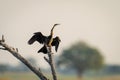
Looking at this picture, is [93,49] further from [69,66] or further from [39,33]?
[39,33]

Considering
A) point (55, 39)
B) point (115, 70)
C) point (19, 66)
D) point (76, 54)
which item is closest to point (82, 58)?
point (76, 54)

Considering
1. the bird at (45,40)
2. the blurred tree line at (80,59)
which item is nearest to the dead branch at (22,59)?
the bird at (45,40)

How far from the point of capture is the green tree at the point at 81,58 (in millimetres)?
52812

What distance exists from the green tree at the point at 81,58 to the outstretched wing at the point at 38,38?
48.4 meters

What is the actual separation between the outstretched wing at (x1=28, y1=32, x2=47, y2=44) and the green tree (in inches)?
1905

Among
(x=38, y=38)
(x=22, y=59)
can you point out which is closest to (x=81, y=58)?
(x=38, y=38)

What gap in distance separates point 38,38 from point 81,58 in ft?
171

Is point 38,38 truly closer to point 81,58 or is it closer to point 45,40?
point 45,40

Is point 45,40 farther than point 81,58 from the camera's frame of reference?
No

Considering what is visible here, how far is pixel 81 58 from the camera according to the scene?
54.2 m

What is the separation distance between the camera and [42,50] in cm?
228

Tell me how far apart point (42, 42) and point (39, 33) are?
0.08m

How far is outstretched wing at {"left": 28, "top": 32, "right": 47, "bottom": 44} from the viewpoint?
2297 millimetres

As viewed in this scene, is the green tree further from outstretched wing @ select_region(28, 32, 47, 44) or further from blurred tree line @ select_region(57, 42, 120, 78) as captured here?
outstretched wing @ select_region(28, 32, 47, 44)
